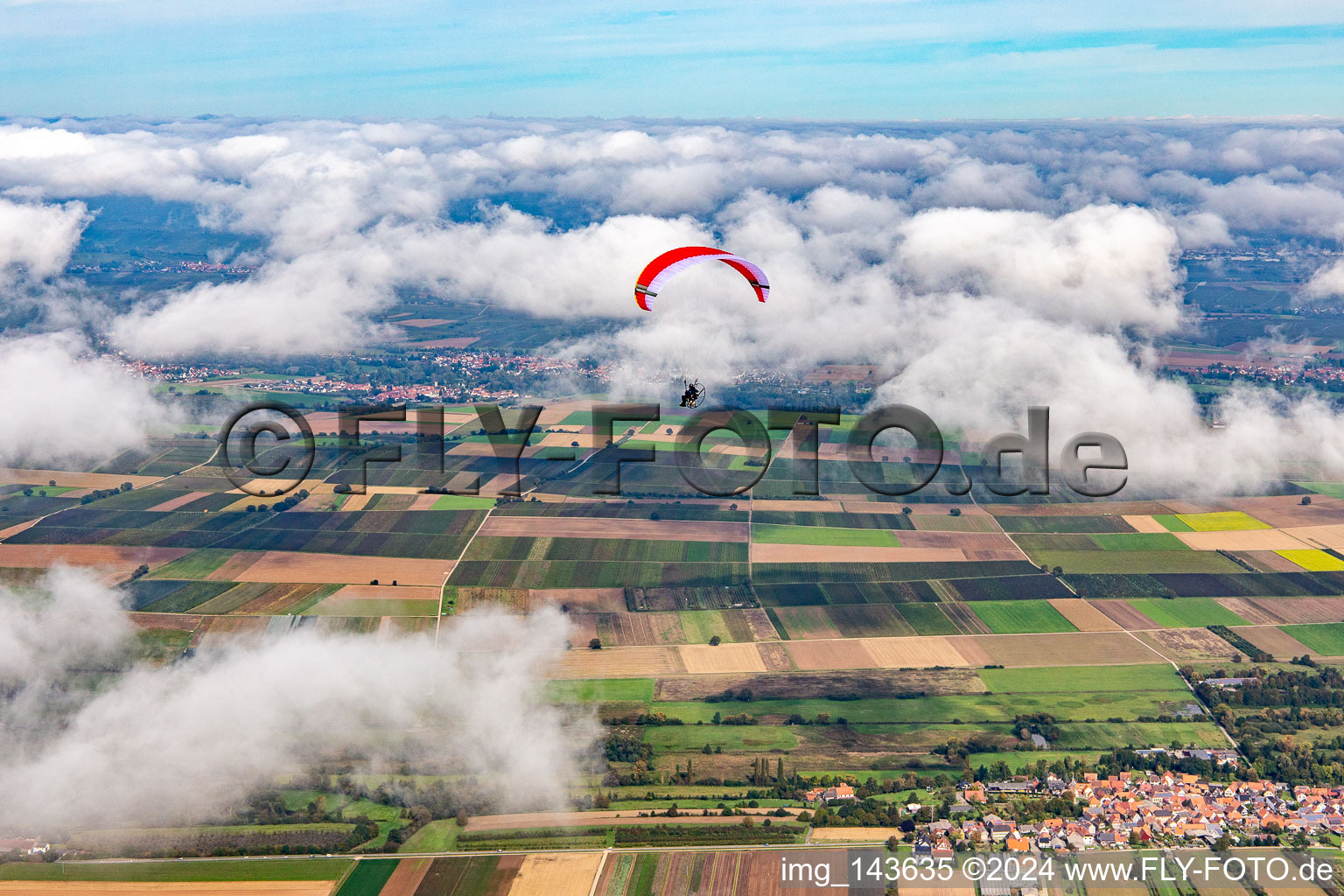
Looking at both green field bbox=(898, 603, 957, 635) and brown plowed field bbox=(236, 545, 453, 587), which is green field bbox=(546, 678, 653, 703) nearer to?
brown plowed field bbox=(236, 545, 453, 587)

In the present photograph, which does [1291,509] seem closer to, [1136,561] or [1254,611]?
[1136,561]

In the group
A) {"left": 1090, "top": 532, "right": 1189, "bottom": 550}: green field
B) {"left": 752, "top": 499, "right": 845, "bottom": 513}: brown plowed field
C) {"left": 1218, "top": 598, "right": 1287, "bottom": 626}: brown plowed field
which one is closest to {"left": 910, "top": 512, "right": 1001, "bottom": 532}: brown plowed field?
{"left": 752, "top": 499, "right": 845, "bottom": 513}: brown plowed field

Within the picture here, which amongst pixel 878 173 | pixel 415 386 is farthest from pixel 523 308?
pixel 878 173

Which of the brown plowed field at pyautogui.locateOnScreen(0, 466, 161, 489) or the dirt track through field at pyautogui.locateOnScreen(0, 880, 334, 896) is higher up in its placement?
the brown plowed field at pyautogui.locateOnScreen(0, 466, 161, 489)

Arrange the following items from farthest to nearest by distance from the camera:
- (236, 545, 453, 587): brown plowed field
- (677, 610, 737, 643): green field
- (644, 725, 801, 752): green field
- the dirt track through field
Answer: (236, 545, 453, 587): brown plowed field < (677, 610, 737, 643): green field < (644, 725, 801, 752): green field < the dirt track through field

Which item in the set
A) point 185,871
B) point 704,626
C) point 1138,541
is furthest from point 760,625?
point 1138,541
